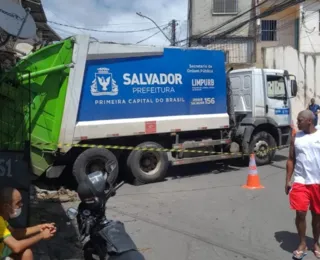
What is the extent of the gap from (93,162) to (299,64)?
16.2 metres

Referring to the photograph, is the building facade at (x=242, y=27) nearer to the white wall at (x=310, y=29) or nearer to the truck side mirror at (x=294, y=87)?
the white wall at (x=310, y=29)

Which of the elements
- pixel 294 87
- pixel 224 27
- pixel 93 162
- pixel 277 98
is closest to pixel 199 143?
pixel 93 162

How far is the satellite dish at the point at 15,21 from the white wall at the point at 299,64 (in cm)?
1814

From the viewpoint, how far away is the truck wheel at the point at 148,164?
9.23 m

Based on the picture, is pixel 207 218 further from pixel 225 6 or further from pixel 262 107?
pixel 225 6

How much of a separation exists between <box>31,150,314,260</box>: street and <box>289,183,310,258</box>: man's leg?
0.82 feet

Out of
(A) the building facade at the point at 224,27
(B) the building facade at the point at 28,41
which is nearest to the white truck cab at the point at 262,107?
(B) the building facade at the point at 28,41

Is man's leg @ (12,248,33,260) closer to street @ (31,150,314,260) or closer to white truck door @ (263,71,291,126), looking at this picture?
street @ (31,150,314,260)

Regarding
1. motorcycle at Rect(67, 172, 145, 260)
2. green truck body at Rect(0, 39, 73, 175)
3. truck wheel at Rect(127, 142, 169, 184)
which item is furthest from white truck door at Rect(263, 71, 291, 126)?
motorcycle at Rect(67, 172, 145, 260)

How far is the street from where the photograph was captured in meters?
5.37

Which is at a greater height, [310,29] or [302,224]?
[310,29]

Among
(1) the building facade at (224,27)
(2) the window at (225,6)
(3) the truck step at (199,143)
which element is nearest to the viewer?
(3) the truck step at (199,143)

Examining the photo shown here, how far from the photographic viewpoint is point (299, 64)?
2217cm

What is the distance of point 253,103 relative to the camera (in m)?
11.2
